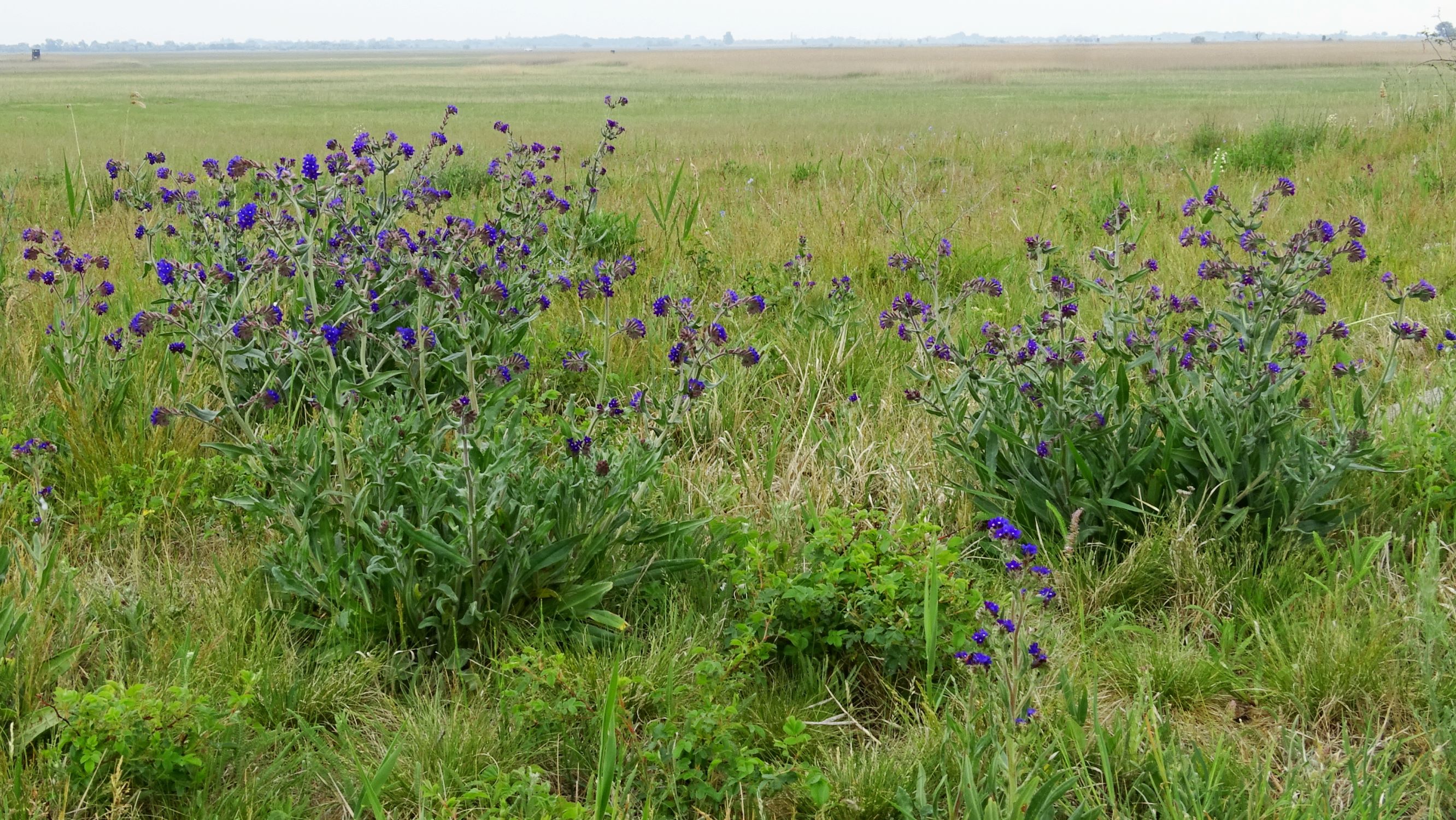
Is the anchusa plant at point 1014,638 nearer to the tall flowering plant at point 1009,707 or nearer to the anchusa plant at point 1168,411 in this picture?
the tall flowering plant at point 1009,707

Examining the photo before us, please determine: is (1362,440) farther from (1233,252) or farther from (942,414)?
(1233,252)

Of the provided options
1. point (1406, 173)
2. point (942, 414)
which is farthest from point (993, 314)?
point (1406, 173)

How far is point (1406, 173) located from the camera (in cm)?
749

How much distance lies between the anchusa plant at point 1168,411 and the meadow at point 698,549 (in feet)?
0.06

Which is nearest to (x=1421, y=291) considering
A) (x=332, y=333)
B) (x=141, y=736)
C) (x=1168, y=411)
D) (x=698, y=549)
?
(x=1168, y=411)

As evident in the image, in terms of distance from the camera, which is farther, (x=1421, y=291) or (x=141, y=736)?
(x=1421, y=291)

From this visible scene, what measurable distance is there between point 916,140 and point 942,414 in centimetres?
1142

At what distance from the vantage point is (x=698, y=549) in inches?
108

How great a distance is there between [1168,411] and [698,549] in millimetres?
1368

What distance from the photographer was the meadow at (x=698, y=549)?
1899 millimetres

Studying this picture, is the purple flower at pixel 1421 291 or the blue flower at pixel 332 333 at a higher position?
the purple flower at pixel 1421 291

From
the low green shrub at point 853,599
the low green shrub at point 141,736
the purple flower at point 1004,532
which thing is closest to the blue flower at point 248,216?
the low green shrub at point 141,736

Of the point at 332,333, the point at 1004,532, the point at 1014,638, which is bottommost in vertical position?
the point at 1014,638

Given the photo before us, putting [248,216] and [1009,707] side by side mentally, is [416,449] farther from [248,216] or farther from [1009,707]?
[1009,707]
